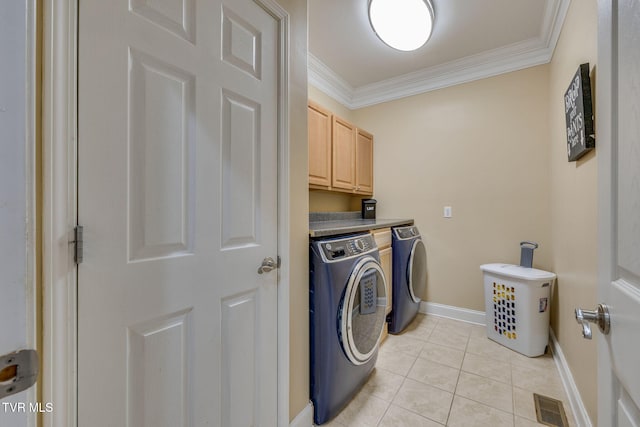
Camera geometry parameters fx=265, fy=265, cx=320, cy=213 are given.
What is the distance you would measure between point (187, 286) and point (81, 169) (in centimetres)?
45

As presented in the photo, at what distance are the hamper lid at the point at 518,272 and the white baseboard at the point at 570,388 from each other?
49 cm

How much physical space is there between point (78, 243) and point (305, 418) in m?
1.32

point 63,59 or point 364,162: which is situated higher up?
point 364,162

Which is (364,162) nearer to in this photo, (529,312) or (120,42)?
(529,312)

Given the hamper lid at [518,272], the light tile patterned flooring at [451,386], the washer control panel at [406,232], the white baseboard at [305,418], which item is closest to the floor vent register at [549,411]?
the light tile patterned flooring at [451,386]

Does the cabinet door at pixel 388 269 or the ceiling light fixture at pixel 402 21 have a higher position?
the ceiling light fixture at pixel 402 21

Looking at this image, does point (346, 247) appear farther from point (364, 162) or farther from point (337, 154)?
point (364, 162)

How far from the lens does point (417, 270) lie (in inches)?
104

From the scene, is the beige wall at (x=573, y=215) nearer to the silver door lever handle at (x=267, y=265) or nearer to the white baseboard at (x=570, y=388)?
the white baseboard at (x=570, y=388)

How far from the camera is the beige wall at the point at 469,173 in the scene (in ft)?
7.80

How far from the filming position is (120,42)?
0.72 meters

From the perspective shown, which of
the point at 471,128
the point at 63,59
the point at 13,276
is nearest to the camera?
the point at 13,276

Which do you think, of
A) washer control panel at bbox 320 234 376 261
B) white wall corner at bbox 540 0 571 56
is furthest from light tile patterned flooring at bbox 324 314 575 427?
white wall corner at bbox 540 0 571 56

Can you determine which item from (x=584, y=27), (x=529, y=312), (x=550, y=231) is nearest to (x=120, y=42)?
(x=584, y=27)
